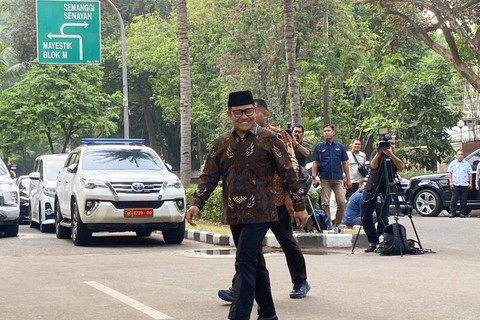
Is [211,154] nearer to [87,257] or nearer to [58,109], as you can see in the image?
[87,257]

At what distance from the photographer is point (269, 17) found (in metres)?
32.5

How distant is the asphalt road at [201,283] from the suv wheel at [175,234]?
0.48 metres

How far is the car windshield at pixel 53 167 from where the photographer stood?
21.2m

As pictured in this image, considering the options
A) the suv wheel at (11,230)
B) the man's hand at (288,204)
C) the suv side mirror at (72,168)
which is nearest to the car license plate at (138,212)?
the suv side mirror at (72,168)

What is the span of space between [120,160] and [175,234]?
5.61 ft

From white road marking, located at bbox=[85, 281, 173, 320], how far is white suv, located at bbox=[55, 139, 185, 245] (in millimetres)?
5226

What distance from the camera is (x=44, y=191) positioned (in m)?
20.6

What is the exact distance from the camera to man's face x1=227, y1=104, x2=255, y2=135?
7320 millimetres

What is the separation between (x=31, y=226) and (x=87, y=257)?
8.96 metres

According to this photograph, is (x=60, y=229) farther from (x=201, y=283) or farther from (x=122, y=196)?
(x=201, y=283)

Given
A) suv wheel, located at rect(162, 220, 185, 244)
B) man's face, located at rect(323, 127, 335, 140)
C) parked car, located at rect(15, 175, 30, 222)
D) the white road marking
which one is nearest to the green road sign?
parked car, located at rect(15, 175, 30, 222)

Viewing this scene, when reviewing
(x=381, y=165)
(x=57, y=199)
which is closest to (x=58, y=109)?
(x=57, y=199)

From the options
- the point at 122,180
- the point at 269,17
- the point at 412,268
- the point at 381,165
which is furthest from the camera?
the point at 269,17

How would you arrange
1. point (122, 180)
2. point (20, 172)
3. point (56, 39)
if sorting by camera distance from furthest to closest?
point (20, 172), point (56, 39), point (122, 180)
